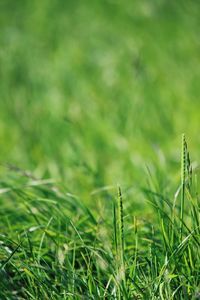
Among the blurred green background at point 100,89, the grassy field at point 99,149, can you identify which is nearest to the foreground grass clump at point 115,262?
the grassy field at point 99,149

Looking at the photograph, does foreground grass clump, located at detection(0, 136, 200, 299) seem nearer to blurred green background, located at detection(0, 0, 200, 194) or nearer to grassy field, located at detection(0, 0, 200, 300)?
grassy field, located at detection(0, 0, 200, 300)

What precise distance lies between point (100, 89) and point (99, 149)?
2.68 feet

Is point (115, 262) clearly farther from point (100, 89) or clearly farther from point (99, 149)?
point (100, 89)

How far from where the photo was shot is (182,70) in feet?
13.2

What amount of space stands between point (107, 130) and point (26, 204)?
152 centimetres

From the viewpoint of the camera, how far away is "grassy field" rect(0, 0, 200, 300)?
159 cm

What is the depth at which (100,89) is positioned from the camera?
404cm

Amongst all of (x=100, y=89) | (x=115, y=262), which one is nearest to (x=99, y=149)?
(x=100, y=89)

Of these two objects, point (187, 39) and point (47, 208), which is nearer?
point (47, 208)

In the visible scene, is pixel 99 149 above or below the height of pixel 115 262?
above

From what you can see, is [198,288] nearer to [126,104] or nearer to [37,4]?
[126,104]

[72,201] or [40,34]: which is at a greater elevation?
[40,34]

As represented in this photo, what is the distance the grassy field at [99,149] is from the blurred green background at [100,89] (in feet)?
0.03

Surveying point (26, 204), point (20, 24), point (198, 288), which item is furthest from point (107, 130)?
point (20, 24)
